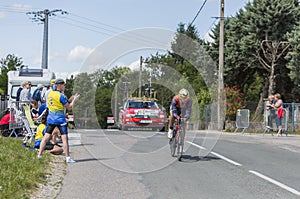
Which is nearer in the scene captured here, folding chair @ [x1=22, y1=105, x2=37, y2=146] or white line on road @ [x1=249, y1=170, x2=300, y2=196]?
white line on road @ [x1=249, y1=170, x2=300, y2=196]

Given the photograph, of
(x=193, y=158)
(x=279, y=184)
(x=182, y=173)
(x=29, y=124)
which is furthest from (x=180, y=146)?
(x=29, y=124)

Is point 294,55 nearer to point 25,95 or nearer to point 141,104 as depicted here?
point 141,104

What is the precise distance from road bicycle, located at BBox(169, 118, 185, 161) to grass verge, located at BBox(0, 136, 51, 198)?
312cm

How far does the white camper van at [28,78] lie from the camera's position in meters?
22.4

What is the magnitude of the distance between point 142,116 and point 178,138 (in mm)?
11068

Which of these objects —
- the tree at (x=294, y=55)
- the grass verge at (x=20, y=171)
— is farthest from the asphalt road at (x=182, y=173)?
the tree at (x=294, y=55)

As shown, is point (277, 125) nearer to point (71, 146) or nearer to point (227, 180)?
point (71, 146)

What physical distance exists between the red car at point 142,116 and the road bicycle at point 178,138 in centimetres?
1046

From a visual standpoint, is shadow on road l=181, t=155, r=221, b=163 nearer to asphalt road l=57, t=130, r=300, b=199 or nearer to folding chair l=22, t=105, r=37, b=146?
asphalt road l=57, t=130, r=300, b=199

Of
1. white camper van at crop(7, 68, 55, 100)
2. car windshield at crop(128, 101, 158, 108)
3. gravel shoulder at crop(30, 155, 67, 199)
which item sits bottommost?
gravel shoulder at crop(30, 155, 67, 199)

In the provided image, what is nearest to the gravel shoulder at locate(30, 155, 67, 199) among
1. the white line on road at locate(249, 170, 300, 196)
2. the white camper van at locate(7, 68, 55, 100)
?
the white line on road at locate(249, 170, 300, 196)

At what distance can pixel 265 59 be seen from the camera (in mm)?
34188

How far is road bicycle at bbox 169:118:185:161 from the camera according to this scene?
11211mm

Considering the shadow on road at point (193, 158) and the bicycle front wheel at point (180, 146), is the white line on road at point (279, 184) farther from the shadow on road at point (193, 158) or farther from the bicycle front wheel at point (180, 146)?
the bicycle front wheel at point (180, 146)
